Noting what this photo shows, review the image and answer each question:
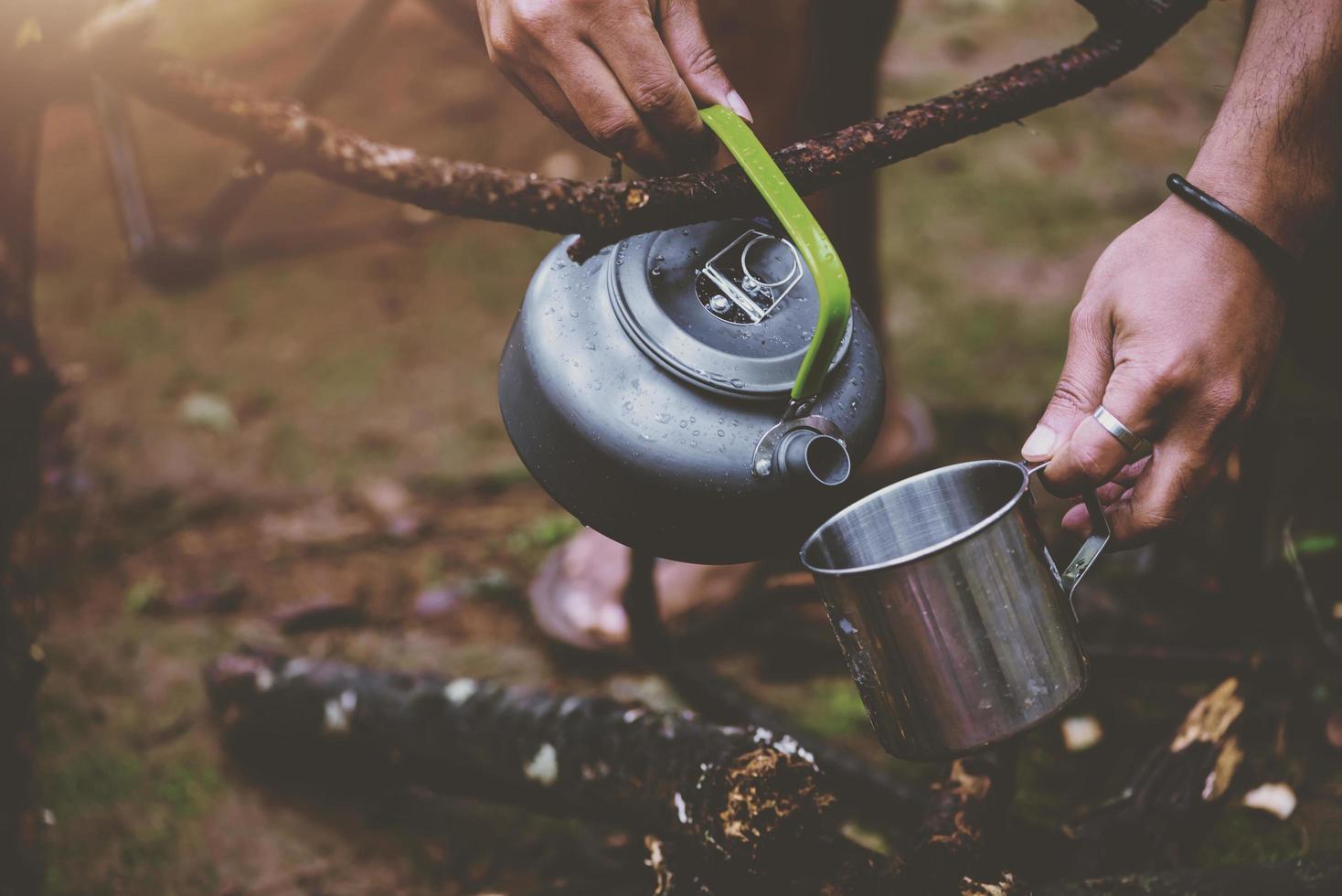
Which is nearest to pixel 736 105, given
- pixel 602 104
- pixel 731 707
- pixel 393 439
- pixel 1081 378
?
pixel 602 104

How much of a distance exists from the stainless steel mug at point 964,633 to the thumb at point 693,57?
20.5 inches

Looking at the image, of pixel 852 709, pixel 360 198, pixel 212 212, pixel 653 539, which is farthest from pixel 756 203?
pixel 360 198

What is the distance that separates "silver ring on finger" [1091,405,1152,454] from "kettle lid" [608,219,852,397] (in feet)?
0.99

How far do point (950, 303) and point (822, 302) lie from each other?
7.00 ft

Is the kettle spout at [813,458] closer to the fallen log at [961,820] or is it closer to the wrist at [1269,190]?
the fallen log at [961,820]

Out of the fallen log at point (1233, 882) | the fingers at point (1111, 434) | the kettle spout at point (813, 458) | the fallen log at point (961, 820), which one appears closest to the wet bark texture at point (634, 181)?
the kettle spout at point (813, 458)

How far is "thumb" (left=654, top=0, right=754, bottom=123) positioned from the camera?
117cm

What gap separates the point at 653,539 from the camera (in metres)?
1.16

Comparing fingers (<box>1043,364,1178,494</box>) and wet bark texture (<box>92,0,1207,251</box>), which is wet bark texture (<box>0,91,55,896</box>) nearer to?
wet bark texture (<box>92,0,1207,251</box>)

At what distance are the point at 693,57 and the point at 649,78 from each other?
13cm

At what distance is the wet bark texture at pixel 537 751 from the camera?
1.26 metres

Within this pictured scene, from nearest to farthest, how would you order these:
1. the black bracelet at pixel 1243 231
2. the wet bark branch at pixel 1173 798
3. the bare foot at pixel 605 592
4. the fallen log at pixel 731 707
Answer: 1. the black bracelet at pixel 1243 231
2. the wet bark branch at pixel 1173 798
3. the fallen log at pixel 731 707
4. the bare foot at pixel 605 592

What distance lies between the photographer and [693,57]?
1180 millimetres

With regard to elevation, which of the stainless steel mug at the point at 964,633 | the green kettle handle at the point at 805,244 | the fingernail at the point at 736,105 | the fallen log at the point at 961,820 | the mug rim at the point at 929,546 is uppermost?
the fingernail at the point at 736,105
